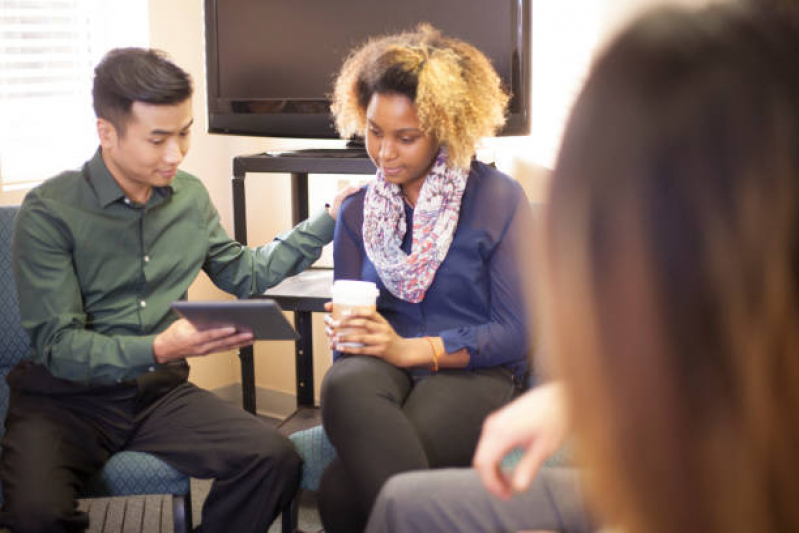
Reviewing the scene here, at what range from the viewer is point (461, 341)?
1.77 meters

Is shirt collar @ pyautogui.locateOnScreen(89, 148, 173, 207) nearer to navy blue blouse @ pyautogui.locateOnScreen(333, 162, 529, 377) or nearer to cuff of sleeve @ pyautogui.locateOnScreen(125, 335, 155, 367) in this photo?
cuff of sleeve @ pyautogui.locateOnScreen(125, 335, 155, 367)

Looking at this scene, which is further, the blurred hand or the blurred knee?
the blurred hand

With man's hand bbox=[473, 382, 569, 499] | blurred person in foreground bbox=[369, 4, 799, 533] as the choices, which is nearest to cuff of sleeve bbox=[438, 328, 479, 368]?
man's hand bbox=[473, 382, 569, 499]

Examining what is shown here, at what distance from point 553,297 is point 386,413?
1122mm

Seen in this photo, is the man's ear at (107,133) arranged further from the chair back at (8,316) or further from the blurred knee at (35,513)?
the blurred knee at (35,513)

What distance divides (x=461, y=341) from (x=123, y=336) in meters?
0.71

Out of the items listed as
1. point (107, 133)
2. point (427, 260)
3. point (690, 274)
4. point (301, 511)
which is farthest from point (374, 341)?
point (690, 274)

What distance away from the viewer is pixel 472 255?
1.85 meters

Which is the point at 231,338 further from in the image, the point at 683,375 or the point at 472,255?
the point at 683,375

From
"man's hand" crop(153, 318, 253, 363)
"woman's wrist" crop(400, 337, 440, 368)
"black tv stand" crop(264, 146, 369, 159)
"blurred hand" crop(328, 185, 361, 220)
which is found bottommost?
"woman's wrist" crop(400, 337, 440, 368)

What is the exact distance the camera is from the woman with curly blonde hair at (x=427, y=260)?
168 centimetres

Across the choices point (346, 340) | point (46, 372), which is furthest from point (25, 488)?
point (346, 340)

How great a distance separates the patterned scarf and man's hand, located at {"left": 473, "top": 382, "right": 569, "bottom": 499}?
879mm

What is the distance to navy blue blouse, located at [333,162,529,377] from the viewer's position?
180cm
